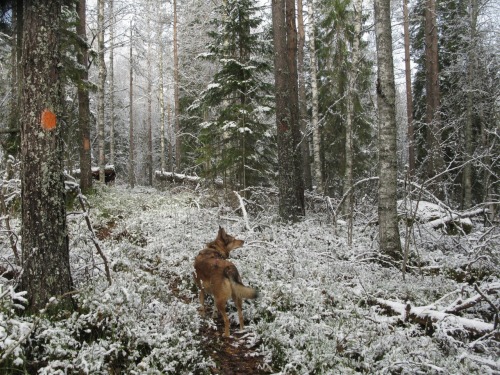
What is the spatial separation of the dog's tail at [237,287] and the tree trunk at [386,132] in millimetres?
3685

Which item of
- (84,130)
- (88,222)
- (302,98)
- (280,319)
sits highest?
(302,98)

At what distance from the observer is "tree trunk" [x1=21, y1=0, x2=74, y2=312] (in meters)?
3.72

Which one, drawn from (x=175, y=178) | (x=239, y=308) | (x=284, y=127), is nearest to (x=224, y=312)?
(x=239, y=308)

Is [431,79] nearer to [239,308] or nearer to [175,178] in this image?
[175,178]

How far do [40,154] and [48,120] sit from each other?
14.7 inches

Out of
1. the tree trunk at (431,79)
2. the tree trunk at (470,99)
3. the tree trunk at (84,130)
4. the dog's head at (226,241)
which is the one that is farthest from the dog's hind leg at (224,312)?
the tree trunk at (470,99)

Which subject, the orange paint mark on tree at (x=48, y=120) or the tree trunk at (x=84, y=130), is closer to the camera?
the orange paint mark on tree at (x=48, y=120)

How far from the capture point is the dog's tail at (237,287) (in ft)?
14.4

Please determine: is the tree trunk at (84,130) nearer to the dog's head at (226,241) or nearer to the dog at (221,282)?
the dog's head at (226,241)

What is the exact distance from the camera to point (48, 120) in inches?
148

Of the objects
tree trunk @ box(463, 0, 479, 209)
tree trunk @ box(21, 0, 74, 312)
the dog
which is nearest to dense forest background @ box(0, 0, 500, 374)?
tree trunk @ box(21, 0, 74, 312)

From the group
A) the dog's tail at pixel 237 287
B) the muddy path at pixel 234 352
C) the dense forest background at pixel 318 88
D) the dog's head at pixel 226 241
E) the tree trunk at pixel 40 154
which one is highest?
the dense forest background at pixel 318 88

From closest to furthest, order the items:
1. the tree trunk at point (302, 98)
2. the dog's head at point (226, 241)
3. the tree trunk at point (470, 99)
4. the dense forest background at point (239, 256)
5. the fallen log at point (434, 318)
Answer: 1. the dense forest background at point (239, 256)
2. the fallen log at point (434, 318)
3. the dog's head at point (226, 241)
4. the tree trunk at point (470, 99)
5. the tree trunk at point (302, 98)

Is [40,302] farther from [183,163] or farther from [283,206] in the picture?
[183,163]
